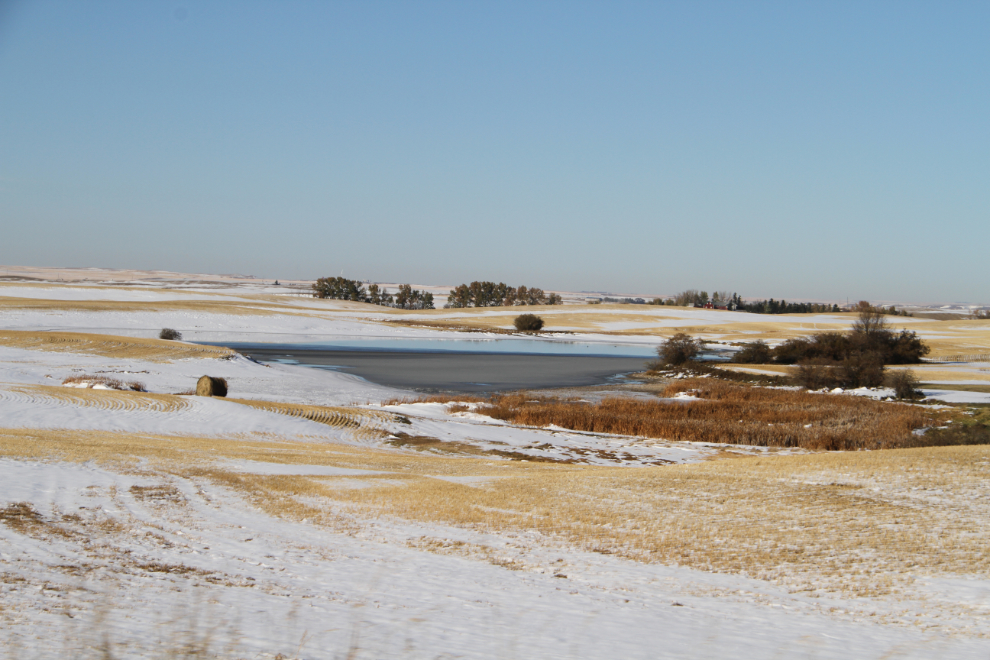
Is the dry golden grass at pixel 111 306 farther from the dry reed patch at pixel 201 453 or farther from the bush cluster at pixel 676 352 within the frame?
the dry reed patch at pixel 201 453

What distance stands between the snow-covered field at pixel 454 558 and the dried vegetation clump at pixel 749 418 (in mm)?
8572

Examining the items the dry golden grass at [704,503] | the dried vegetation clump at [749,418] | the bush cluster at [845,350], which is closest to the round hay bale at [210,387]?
the dried vegetation clump at [749,418]

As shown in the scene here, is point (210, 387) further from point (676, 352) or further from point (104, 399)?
point (676, 352)

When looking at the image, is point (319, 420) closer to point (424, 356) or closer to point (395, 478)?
point (395, 478)

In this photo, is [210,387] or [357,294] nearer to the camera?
[210,387]

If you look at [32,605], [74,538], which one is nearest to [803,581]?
[32,605]

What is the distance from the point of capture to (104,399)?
25.6 meters

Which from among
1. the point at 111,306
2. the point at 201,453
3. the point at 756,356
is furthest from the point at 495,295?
the point at 201,453

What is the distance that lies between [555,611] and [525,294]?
161970 mm

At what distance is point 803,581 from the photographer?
8.20 m

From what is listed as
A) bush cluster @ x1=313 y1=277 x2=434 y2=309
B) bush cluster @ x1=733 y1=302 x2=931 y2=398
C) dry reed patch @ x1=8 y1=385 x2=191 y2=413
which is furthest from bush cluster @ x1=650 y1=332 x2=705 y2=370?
bush cluster @ x1=313 y1=277 x2=434 y2=309

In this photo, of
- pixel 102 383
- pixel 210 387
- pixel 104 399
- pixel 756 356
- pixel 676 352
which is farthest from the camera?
pixel 756 356

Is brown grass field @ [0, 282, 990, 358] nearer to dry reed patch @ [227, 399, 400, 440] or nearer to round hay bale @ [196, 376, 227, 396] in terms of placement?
round hay bale @ [196, 376, 227, 396]

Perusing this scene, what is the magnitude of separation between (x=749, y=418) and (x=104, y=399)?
76.7ft
